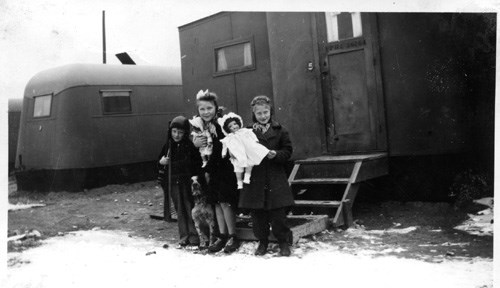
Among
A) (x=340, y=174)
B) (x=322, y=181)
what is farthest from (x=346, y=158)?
(x=322, y=181)

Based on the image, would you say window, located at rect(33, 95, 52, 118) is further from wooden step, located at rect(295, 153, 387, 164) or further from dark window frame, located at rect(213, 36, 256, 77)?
wooden step, located at rect(295, 153, 387, 164)

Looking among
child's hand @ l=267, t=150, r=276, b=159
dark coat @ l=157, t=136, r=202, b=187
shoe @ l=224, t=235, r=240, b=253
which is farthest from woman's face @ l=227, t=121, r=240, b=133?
shoe @ l=224, t=235, r=240, b=253

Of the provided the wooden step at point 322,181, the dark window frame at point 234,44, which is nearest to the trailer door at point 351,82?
the wooden step at point 322,181

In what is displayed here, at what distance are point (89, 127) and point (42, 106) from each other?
124 centimetres

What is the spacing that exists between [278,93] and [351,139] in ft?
4.50

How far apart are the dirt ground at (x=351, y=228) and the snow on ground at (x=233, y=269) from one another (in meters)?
Result: 0.26

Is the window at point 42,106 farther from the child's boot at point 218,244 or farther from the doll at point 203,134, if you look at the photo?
the child's boot at point 218,244

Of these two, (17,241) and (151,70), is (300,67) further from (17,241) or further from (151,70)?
(151,70)

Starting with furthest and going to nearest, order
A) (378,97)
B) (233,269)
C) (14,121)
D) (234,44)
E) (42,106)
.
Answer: (14,121), (42,106), (234,44), (378,97), (233,269)

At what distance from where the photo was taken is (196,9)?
4.55m

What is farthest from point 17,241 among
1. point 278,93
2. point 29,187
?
point 29,187

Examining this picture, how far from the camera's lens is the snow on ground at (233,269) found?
A: 401 cm

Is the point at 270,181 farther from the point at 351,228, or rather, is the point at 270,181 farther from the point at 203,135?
the point at 351,228

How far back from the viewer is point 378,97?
20.7 feet
